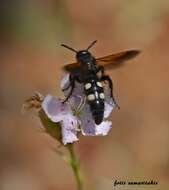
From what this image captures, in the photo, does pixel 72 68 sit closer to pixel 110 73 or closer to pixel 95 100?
pixel 95 100

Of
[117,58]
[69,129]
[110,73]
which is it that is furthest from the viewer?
[110,73]

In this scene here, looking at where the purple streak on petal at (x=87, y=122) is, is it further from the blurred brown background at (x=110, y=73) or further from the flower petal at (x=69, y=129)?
the blurred brown background at (x=110, y=73)

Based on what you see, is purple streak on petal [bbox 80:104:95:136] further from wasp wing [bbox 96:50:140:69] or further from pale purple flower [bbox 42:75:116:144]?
wasp wing [bbox 96:50:140:69]

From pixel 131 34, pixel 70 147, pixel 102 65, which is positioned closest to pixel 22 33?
pixel 131 34

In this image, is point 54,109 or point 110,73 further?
point 110,73

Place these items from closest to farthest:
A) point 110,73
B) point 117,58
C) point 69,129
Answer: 1. point 69,129
2. point 117,58
3. point 110,73

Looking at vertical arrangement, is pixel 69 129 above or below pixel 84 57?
below

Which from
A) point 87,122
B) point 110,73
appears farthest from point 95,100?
point 110,73

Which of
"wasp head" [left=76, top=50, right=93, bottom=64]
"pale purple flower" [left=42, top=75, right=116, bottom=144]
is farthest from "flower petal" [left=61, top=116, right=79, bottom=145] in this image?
"wasp head" [left=76, top=50, right=93, bottom=64]
